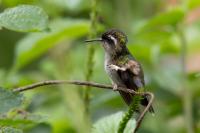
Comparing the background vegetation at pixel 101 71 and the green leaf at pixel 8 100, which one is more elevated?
the green leaf at pixel 8 100

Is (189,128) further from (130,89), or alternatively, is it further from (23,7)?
(23,7)

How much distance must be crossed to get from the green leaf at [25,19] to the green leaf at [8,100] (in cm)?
12

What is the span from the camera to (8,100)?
1236 millimetres

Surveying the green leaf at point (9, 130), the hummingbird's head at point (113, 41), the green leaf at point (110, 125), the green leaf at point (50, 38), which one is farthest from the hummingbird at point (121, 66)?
the green leaf at point (50, 38)

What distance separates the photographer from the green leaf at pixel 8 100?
122 centimetres

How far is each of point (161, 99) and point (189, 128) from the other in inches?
32.1

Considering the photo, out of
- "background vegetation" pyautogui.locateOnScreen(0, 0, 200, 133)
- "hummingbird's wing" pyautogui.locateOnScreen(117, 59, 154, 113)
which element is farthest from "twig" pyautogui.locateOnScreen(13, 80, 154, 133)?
"background vegetation" pyautogui.locateOnScreen(0, 0, 200, 133)

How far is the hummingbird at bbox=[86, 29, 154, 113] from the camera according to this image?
54.0 inches

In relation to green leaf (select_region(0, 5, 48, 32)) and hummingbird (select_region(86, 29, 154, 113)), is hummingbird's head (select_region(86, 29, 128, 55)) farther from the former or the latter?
green leaf (select_region(0, 5, 48, 32))

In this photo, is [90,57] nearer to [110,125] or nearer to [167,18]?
[110,125]

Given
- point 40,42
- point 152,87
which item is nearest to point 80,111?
point 40,42

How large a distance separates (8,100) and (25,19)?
152 mm

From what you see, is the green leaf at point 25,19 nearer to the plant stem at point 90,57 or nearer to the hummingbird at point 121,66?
the hummingbird at point 121,66

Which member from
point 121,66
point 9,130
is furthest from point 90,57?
point 9,130
